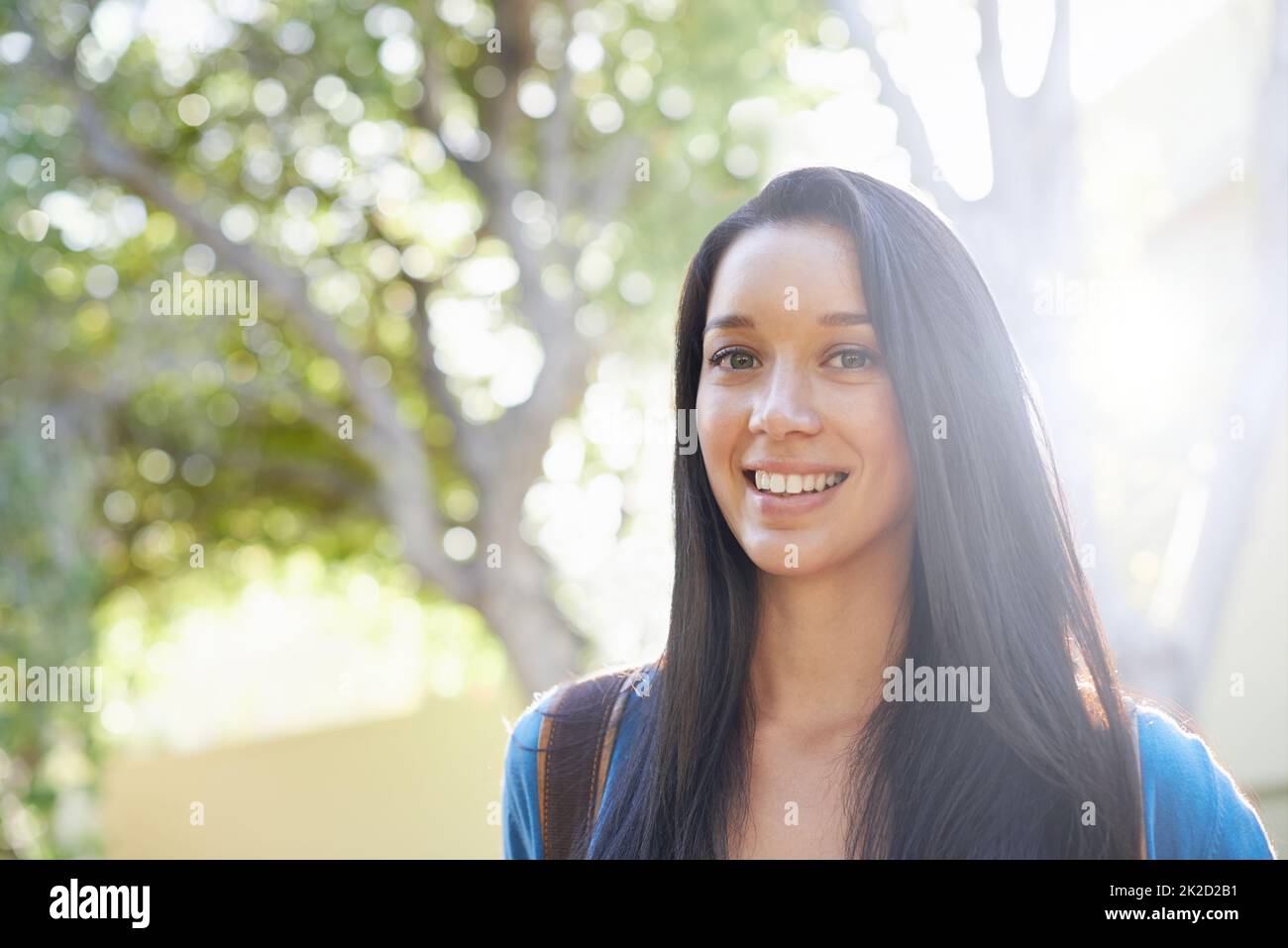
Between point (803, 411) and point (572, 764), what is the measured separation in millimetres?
436

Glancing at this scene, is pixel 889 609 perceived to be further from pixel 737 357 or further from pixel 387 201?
pixel 387 201

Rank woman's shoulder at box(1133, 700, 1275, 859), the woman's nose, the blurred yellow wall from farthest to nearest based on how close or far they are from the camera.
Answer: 1. the blurred yellow wall
2. the woman's nose
3. woman's shoulder at box(1133, 700, 1275, 859)

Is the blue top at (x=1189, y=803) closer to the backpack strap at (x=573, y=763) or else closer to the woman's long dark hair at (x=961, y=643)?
the woman's long dark hair at (x=961, y=643)

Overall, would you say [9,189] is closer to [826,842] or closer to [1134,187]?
[826,842]

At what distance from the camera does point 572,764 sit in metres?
1.36

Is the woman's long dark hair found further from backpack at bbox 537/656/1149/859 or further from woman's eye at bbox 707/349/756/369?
woman's eye at bbox 707/349/756/369

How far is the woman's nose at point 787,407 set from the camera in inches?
49.2

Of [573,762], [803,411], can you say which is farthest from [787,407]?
[573,762]

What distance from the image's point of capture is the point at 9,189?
13.3ft

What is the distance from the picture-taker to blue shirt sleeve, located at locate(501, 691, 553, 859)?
135cm

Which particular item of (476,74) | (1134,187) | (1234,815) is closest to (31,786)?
(476,74)

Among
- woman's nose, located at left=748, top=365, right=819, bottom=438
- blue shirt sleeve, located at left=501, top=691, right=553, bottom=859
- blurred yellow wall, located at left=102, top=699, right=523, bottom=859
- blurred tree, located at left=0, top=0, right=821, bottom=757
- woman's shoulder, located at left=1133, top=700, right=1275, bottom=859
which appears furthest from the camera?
blurred yellow wall, located at left=102, top=699, right=523, bottom=859

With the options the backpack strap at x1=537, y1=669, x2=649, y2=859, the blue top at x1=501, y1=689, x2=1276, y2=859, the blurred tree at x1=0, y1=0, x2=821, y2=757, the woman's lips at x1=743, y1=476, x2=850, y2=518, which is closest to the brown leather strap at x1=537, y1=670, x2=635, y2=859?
the backpack strap at x1=537, y1=669, x2=649, y2=859

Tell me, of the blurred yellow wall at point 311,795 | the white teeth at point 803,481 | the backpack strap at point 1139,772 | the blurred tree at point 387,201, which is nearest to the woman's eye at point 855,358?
the white teeth at point 803,481
